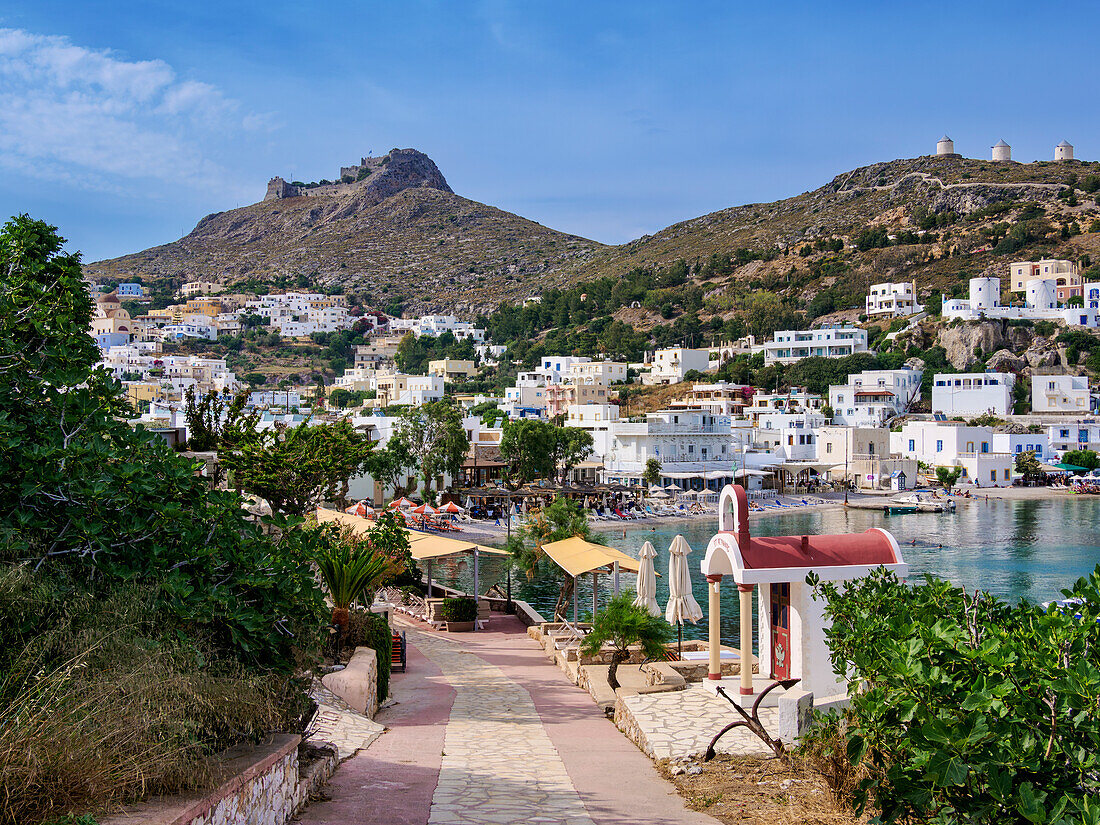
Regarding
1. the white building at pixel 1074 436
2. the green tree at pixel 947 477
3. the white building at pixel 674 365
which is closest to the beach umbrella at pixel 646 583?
the green tree at pixel 947 477

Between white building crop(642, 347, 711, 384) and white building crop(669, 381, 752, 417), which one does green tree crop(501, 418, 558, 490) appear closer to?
white building crop(669, 381, 752, 417)

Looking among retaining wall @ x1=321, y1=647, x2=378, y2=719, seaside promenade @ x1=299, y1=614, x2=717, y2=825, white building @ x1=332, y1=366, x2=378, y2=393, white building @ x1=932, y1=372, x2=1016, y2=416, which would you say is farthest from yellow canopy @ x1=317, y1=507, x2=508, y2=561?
white building @ x1=332, y1=366, x2=378, y2=393

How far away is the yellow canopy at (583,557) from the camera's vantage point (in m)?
15.0

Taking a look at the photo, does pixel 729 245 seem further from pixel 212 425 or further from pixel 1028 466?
pixel 212 425

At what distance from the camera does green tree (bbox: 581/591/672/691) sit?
11.2 m

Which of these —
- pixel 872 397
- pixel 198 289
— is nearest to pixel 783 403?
pixel 872 397

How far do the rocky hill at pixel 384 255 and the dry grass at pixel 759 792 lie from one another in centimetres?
14112

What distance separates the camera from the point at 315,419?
66188 mm

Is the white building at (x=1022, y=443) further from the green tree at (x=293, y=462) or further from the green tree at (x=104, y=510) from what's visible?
the green tree at (x=104, y=510)

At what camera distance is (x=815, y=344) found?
8512 cm

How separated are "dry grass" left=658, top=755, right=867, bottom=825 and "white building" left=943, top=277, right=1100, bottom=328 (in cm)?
8358

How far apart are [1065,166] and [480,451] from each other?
4105 inches

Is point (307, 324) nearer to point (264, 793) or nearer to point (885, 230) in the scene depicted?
point (885, 230)

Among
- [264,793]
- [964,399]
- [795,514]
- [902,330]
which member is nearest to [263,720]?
[264,793]
